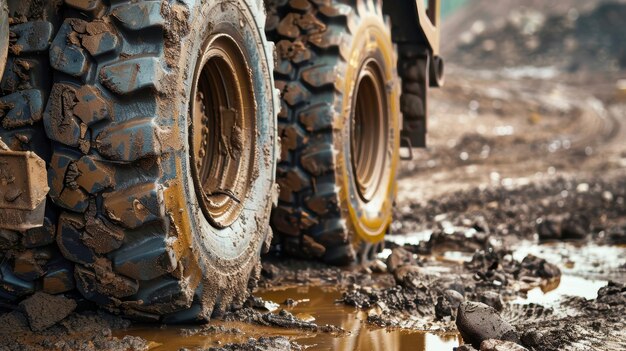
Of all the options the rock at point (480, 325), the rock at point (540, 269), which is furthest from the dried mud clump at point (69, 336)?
the rock at point (540, 269)

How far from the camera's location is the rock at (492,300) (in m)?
4.92

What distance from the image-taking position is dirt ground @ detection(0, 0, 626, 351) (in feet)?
12.7

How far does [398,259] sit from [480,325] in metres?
1.76

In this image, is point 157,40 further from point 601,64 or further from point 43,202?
point 601,64

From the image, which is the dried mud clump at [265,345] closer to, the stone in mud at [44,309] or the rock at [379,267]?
the stone in mud at [44,309]

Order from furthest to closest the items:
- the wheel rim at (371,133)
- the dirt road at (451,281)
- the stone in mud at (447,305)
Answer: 1. the wheel rim at (371,133)
2. the stone in mud at (447,305)
3. the dirt road at (451,281)

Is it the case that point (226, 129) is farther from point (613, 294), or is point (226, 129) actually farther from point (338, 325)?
point (613, 294)

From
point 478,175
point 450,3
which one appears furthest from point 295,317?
point 450,3

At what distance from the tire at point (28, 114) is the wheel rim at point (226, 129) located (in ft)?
2.87

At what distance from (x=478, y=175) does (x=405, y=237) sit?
497 cm

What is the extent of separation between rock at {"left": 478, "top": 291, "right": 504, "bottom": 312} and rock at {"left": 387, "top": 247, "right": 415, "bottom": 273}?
31.6 inches

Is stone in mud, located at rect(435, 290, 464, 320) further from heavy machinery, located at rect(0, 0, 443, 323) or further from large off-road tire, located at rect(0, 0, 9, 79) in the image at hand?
large off-road tire, located at rect(0, 0, 9, 79)

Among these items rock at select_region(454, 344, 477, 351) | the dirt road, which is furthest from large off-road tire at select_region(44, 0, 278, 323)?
rock at select_region(454, 344, 477, 351)

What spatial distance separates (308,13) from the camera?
5.57m
